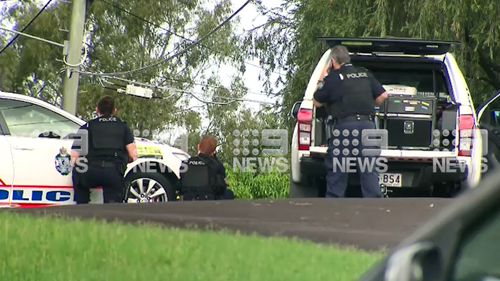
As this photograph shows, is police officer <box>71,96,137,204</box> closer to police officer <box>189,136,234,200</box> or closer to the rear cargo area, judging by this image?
police officer <box>189,136,234,200</box>

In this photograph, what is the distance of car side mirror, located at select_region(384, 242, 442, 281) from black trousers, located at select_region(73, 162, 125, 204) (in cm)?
771

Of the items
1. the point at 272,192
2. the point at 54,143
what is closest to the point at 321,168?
the point at 54,143

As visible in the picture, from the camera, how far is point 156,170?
1002 centimetres

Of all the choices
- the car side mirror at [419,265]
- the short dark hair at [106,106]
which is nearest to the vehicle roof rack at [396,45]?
the short dark hair at [106,106]

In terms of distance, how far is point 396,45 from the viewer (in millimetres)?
8930

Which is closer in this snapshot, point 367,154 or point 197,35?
point 367,154

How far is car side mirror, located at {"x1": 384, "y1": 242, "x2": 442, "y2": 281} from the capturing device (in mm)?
1755

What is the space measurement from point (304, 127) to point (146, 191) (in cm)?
230

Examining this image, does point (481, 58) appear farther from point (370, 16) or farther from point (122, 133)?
point (122, 133)

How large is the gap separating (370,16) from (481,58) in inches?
91.4

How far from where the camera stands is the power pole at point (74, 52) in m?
18.5

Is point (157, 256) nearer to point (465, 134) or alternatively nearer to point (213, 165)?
point (465, 134)

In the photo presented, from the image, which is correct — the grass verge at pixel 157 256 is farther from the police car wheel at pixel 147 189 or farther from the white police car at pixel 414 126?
the police car wheel at pixel 147 189

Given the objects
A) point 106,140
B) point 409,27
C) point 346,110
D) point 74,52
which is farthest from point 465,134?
point 74,52
